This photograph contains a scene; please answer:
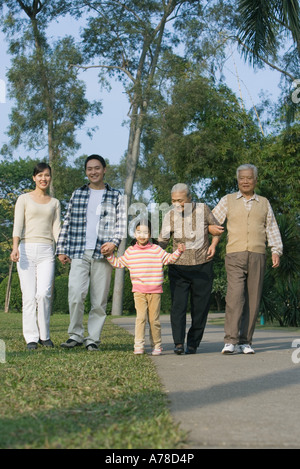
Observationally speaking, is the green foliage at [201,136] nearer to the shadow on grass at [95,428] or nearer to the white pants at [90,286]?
the white pants at [90,286]

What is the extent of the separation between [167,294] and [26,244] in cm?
2971

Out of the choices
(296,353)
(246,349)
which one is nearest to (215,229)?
(246,349)

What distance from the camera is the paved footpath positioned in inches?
131

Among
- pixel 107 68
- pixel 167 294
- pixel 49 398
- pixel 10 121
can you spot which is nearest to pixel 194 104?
pixel 107 68

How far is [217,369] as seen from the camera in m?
6.09

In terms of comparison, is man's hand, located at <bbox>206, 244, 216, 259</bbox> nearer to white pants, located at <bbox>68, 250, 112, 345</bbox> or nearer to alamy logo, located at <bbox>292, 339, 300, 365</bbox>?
white pants, located at <bbox>68, 250, 112, 345</bbox>

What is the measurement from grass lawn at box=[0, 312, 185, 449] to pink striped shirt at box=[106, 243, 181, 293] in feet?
3.43

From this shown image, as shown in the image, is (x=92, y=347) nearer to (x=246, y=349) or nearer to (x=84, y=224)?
(x=84, y=224)

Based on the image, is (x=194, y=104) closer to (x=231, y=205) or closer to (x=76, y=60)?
(x=76, y=60)

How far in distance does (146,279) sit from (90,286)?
26.0 inches

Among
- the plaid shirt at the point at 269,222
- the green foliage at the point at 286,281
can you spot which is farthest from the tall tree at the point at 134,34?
the plaid shirt at the point at 269,222

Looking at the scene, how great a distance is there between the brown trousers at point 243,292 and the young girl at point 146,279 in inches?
28.3

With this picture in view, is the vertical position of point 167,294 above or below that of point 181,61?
below

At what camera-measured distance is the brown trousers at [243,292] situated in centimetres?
764
